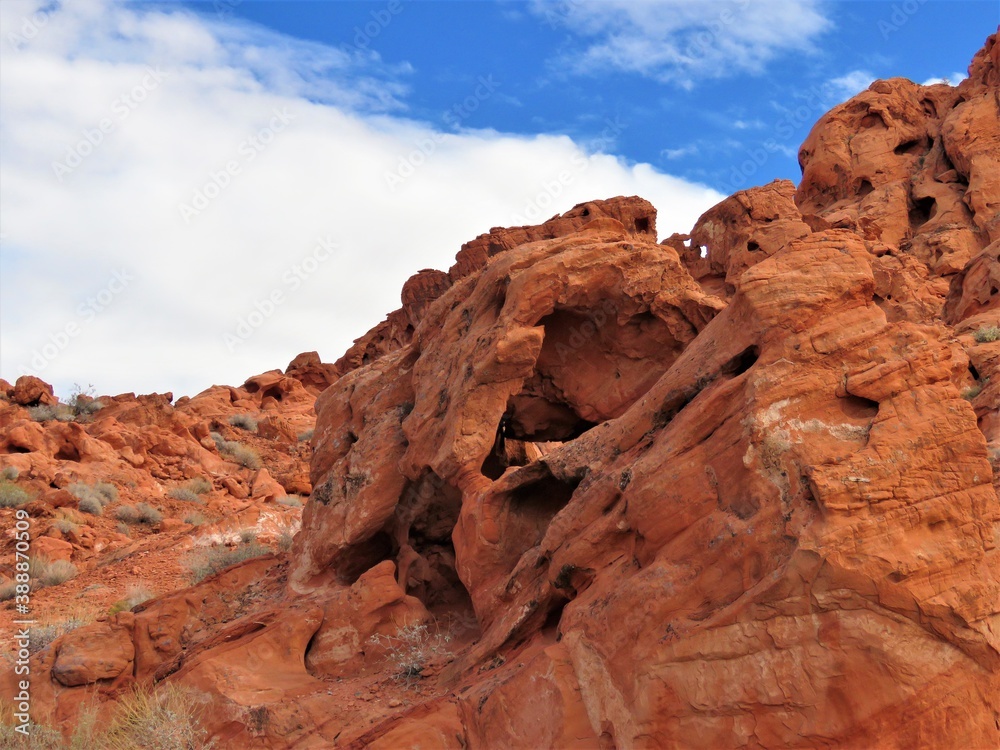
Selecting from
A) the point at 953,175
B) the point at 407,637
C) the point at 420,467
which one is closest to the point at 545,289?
the point at 420,467

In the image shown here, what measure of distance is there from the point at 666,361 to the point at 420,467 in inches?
125

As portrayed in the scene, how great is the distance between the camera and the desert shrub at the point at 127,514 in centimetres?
1947

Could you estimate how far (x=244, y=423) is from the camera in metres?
30.0

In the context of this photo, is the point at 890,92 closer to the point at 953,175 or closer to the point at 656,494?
the point at 953,175

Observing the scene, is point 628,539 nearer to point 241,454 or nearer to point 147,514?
point 147,514

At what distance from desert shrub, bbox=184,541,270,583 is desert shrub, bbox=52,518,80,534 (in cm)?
417

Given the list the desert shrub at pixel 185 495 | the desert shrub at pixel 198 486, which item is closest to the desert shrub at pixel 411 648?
the desert shrub at pixel 185 495

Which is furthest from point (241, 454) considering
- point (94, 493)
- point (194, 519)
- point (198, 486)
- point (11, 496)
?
point (11, 496)

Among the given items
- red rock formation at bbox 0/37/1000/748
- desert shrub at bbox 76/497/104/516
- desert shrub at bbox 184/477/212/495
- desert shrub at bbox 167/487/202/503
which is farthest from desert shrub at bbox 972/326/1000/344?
desert shrub at bbox 184/477/212/495

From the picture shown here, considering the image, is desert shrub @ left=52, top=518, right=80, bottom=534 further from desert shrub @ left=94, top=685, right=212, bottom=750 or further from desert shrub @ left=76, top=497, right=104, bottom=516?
desert shrub @ left=94, top=685, right=212, bottom=750

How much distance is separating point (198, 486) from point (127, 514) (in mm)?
2774

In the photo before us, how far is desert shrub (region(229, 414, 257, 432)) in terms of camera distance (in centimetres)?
2978

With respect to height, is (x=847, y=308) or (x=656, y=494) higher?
(x=847, y=308)

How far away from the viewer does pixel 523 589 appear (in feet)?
25.2
